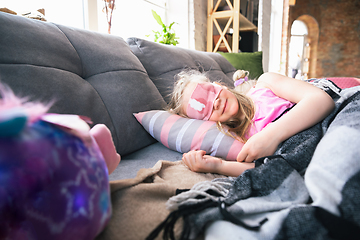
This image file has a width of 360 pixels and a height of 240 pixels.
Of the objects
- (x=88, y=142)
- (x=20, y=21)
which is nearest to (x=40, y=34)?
(x=20, y=21)

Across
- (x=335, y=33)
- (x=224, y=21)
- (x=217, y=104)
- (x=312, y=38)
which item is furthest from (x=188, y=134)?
(x=335, y=33)

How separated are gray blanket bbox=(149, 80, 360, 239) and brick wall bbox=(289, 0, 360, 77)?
316 inches

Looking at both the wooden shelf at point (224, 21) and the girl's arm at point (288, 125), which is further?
the wooden shelf at point (224, 21)

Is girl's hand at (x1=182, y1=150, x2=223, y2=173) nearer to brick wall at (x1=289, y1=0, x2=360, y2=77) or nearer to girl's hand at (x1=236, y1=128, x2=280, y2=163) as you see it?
girl's hand at (x1=236, y1=128, x2=280, y2=163)

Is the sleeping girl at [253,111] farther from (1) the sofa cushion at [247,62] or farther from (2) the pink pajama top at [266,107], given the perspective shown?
(1) the sofa cushion at [247,62]

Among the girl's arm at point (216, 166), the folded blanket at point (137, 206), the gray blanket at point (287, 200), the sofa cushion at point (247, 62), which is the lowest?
the girl's arm at point (216, 166)

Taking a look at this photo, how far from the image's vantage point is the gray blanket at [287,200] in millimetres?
328

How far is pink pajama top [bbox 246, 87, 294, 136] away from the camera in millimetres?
829

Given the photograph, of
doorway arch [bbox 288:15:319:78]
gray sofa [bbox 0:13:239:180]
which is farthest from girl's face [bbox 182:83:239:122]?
doorway arch [bbox 288:15:319:78]

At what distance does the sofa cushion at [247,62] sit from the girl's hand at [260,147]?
179cm

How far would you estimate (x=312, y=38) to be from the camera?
747 cm

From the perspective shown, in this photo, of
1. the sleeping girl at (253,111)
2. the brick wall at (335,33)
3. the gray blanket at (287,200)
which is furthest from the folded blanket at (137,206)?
the brick wall at (335,33)

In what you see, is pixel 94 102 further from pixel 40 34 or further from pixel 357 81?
pixel 357 81

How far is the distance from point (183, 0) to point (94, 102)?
2.52 metres
